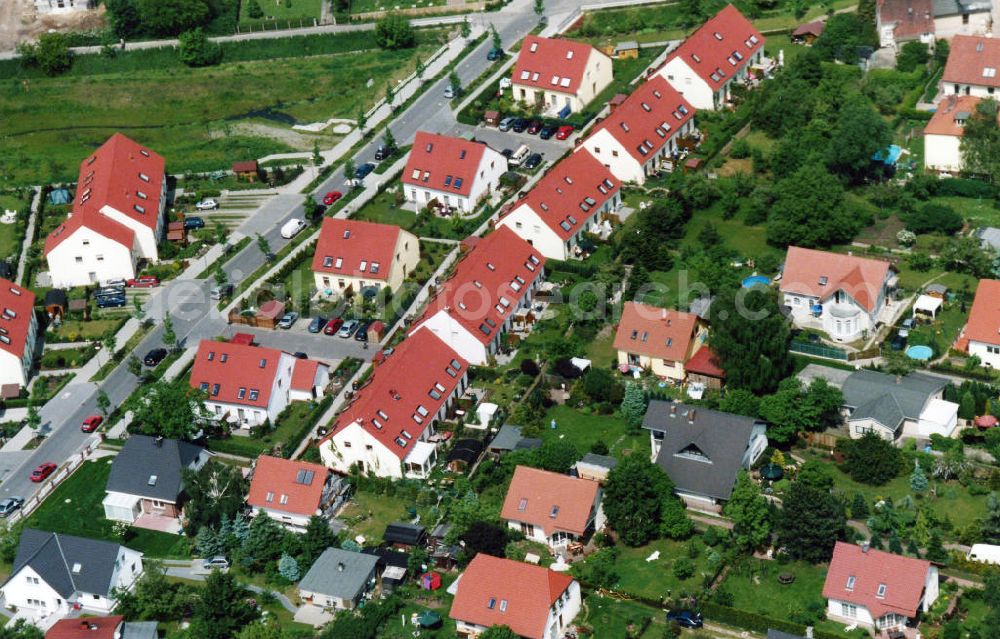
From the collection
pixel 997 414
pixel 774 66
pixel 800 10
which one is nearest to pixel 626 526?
pixel 997 414

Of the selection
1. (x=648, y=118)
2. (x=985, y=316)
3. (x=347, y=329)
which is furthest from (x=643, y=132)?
(x=985, y=316)

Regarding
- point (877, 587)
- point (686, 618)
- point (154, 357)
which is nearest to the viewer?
point (877, 587)

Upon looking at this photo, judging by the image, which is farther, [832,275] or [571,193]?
[571,193]

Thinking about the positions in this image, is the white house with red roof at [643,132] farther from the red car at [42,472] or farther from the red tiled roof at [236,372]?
the red car at [42,472]

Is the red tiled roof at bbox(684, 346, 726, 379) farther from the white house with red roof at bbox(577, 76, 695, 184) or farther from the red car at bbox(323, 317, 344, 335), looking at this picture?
the white house with red roof at bbox(577, 76, 695, 184)

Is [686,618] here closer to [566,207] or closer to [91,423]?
[566,207]

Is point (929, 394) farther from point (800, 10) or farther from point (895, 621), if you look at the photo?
point (800, 10)

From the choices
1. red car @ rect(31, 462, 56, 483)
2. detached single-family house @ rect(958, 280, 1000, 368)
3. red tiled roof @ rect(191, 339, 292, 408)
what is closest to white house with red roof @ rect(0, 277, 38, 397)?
red car @ rect(31, 462, 56, 483)
